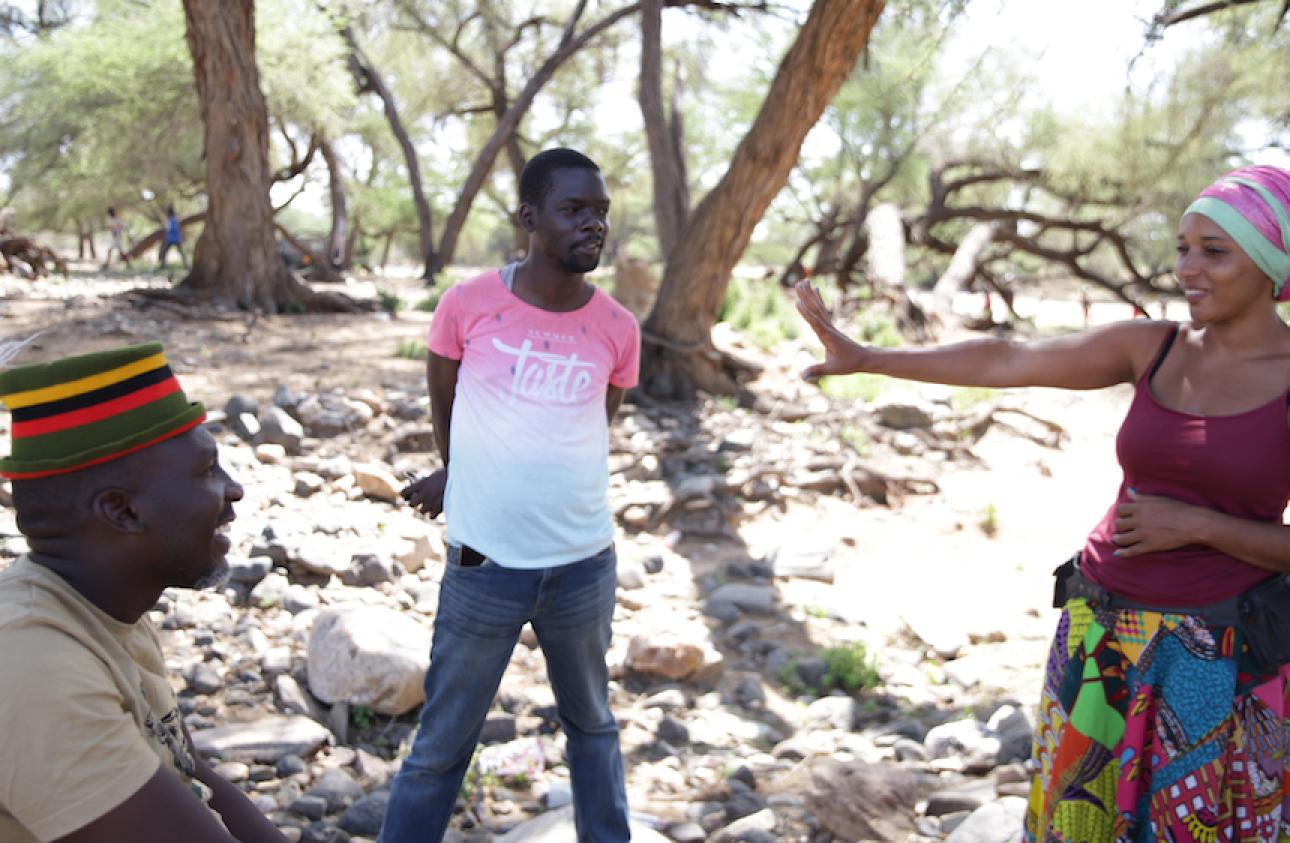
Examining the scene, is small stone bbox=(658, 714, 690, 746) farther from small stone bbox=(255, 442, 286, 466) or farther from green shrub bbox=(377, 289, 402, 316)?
green shrub bbox=(377, 289, 402, 316)

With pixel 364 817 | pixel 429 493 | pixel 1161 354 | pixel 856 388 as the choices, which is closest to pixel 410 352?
pixel 856 388

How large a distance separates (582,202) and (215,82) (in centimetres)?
884

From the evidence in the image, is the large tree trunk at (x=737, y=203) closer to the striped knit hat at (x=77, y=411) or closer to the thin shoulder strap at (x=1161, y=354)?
the thin shoulder strap at (x=1161, y=354)

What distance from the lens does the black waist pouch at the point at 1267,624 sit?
1.98m

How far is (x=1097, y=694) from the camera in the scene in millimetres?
2090

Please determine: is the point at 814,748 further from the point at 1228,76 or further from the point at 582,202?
the point at 1228,76

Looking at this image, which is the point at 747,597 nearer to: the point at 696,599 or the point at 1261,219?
the point at 696,599

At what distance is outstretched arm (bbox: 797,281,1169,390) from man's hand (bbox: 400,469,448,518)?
996mm

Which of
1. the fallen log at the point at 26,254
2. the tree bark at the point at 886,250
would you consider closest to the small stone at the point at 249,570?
the tree bark at the point at 886,250

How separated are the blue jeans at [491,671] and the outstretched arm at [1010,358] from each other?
31.1 inches

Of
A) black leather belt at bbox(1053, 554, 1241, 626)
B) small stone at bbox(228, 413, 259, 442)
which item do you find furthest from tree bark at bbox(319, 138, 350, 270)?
black leather belt at bbox(1053, 554, 1241, 626)

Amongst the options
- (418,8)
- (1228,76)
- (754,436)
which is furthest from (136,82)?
(1228,76)

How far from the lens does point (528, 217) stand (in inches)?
103

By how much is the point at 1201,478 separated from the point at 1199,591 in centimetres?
23
